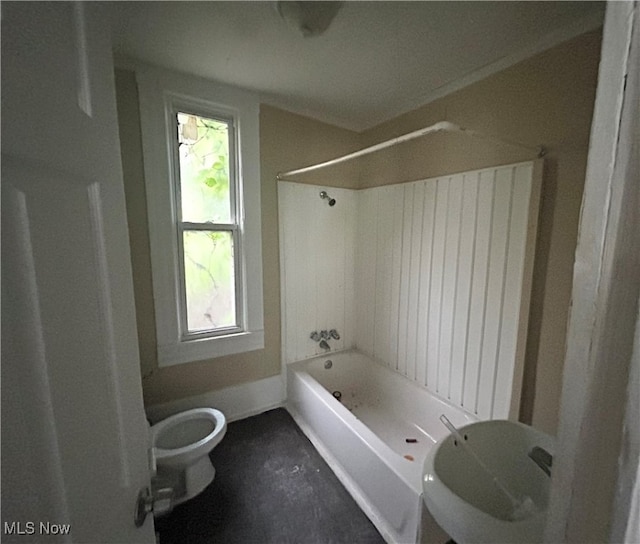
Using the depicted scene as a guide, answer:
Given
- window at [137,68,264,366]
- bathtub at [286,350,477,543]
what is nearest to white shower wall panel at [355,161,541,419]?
bathtub at [286,350,477,543]

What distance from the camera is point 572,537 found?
0.38 m

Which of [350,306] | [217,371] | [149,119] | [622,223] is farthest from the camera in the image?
[350,306]

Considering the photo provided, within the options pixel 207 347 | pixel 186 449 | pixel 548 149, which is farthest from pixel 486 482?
pixel 207 347

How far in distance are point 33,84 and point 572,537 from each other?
3.22 ft

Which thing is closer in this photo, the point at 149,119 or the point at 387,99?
the point at 149,119

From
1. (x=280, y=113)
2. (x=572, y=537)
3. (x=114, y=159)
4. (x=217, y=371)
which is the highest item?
(x=280, y=113)

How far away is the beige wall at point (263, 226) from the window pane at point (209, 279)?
0.26m

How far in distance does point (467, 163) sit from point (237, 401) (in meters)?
2.47

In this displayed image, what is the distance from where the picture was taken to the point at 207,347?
2.13 metres

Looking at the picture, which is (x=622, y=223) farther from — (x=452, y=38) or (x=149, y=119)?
(x=149, y=119)

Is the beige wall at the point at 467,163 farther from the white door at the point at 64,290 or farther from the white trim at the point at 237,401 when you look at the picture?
the white door at the point at 64,290

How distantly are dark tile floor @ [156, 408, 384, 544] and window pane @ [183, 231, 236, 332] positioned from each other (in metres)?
0.92

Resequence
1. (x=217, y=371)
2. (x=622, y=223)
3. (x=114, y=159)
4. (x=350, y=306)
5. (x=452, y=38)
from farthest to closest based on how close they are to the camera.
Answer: (x=350, y=306), (x=217, y=371), (x=452, y=38), (x=114, y=159), (x=622, y=223)

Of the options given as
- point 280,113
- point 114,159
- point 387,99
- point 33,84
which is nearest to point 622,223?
point 33,84
